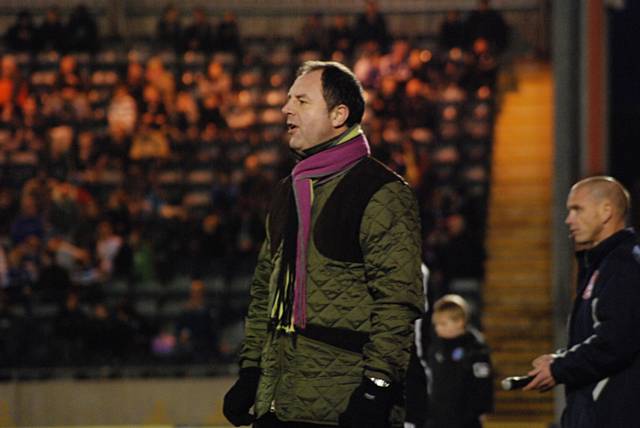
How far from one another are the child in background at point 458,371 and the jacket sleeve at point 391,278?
173 inches

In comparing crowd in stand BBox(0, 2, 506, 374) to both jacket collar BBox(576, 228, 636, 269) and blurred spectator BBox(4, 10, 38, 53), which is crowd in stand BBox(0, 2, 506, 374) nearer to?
blurred spectator BBox(4, 10, 38, 53)

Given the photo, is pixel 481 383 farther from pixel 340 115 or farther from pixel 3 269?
pixel 3 269

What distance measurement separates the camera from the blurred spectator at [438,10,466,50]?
21.2 m

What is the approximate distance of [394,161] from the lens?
1745cm

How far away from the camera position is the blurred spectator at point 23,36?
2266 cm

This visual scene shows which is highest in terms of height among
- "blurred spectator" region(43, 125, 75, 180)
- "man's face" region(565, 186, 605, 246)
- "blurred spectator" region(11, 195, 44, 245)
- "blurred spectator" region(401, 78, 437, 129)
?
"blurred spectator" region(401, 78, 437, 129)

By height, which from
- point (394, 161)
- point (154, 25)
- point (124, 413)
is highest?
point (154, 25)

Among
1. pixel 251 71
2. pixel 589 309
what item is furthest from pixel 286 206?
pixel 251 71

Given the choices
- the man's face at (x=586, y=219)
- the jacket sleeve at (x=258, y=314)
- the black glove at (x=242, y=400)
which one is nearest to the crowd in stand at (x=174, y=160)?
the man's face at (x=586, y=219)

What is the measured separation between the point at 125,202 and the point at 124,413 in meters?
3.76

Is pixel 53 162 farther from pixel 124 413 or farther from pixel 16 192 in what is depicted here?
pixel 124 413

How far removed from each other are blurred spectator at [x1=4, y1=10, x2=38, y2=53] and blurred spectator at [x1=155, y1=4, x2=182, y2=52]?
1815 mm

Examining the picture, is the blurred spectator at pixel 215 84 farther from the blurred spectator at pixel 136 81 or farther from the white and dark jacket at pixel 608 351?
the white and dark jacket at pixel 608 351

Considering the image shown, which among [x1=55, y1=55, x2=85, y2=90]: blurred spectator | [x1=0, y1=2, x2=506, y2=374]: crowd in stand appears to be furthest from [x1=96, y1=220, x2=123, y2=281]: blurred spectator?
[x1=55, y1=55, x2=85, y2=90]: blurred spectator
